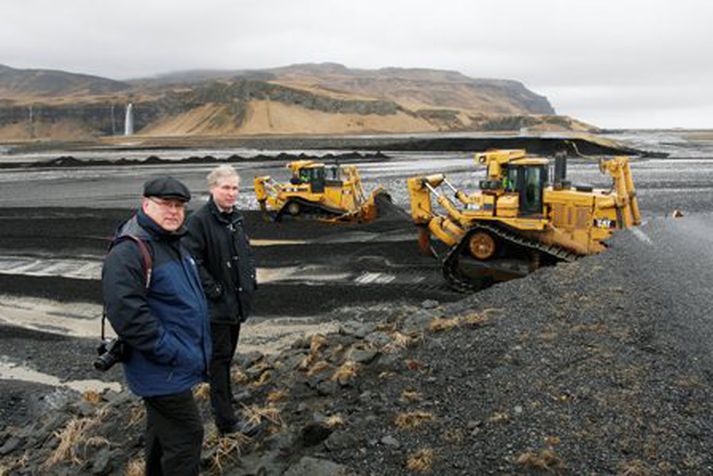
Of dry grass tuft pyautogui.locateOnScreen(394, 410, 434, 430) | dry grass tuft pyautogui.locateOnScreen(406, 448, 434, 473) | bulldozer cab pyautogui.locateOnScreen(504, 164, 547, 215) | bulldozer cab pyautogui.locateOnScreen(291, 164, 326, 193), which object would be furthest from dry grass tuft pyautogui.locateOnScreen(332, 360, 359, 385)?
bulldozer cab pyautogui.locateOnScreen(291, 164, 326, 193)

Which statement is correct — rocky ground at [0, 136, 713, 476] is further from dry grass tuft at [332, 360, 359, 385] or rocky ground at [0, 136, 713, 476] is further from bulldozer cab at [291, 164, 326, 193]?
bulldozer cab at [291, 164, 326, 193]

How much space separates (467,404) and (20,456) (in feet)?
13.7

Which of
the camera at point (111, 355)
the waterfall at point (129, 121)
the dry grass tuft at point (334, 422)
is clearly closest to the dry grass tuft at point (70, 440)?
the dry grass tuft at point (334, 422)

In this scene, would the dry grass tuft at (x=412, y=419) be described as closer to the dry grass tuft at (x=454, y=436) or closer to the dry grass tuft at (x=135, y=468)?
the dry grass tuft at (x=454, y=436)

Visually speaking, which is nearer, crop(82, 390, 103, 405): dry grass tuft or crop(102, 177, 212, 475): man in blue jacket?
crop(102, 177, 212, 475): man in blue jacket

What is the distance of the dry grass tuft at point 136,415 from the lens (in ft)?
19.2

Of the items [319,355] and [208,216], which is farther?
[319,355]

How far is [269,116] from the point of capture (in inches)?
3637

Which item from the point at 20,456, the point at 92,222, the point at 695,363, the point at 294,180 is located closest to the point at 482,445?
the point at 695,363

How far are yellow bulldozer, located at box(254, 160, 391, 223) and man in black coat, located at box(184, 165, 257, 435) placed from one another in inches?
598

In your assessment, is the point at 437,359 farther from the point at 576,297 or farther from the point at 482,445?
the point at 576,297

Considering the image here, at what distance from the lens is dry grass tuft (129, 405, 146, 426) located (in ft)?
19.2

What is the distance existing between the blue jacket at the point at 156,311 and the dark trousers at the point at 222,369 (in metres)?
1.03

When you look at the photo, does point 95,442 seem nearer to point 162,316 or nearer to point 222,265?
point 222,265
